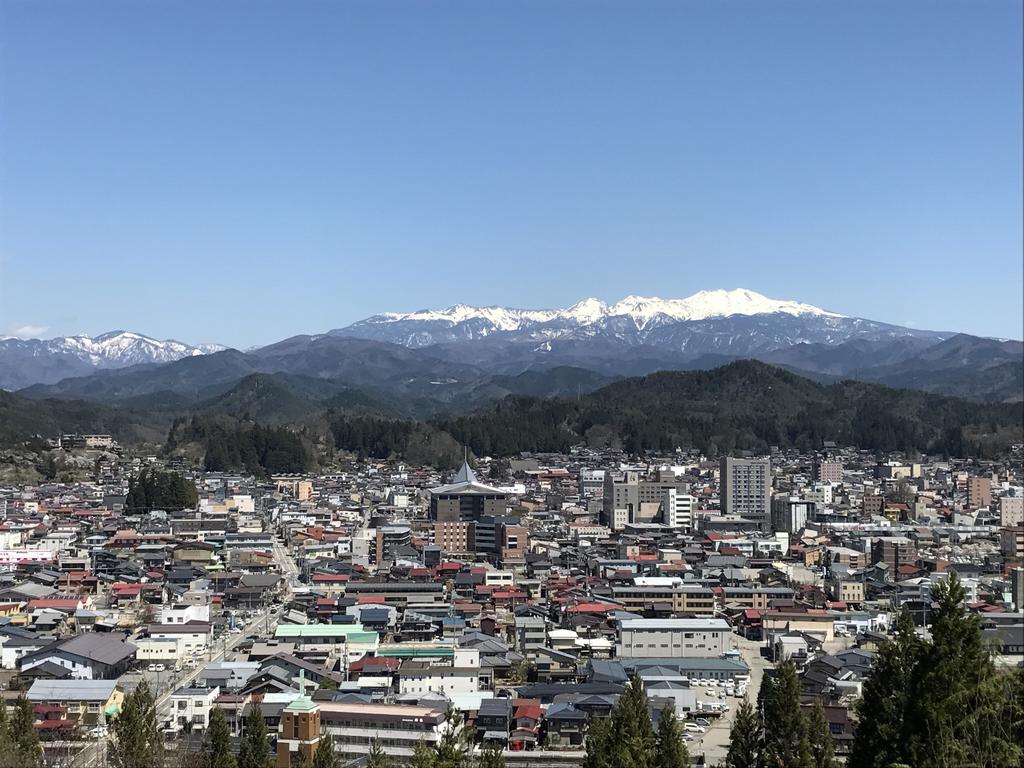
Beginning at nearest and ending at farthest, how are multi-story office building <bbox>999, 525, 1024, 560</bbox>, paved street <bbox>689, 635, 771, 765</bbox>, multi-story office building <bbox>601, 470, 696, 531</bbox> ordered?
1. paved street <bbox>689, 635, 771, 765</bbox>
2. multi-story office building <bbox>999, 525, 1024, 560</bbox>
3. multi-story office building <bbox>601, 470, 696, 531</bbox>

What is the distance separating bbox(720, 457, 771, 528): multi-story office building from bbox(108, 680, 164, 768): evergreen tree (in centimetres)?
1362

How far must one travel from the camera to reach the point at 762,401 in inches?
1374

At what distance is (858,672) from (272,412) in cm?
3650

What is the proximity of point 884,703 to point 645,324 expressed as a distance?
10997cm

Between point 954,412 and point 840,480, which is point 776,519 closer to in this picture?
point 840,480

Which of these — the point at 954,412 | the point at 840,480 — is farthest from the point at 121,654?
the point at 954,412

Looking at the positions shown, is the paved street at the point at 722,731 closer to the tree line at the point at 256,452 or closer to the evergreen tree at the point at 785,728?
the evergreen tree at the point at 785,728

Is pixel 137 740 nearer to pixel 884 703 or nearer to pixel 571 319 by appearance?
pixel 884 703

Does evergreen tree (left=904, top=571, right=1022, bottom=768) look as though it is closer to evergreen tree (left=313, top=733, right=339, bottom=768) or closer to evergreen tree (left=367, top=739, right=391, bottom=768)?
evergreen tree (left=367, top=739, right=391, bottom=768)

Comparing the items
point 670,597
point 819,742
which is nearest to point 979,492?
point 670,597

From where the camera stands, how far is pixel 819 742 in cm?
654

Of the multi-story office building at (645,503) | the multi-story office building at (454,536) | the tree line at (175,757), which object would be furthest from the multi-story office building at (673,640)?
the multi-story office building at (645,503)

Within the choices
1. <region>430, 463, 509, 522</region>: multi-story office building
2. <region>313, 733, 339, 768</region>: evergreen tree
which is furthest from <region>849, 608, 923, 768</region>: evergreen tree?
<region>430, 463, 509, 522</region>: multi-story office building

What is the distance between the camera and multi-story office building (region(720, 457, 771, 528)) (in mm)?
19250
